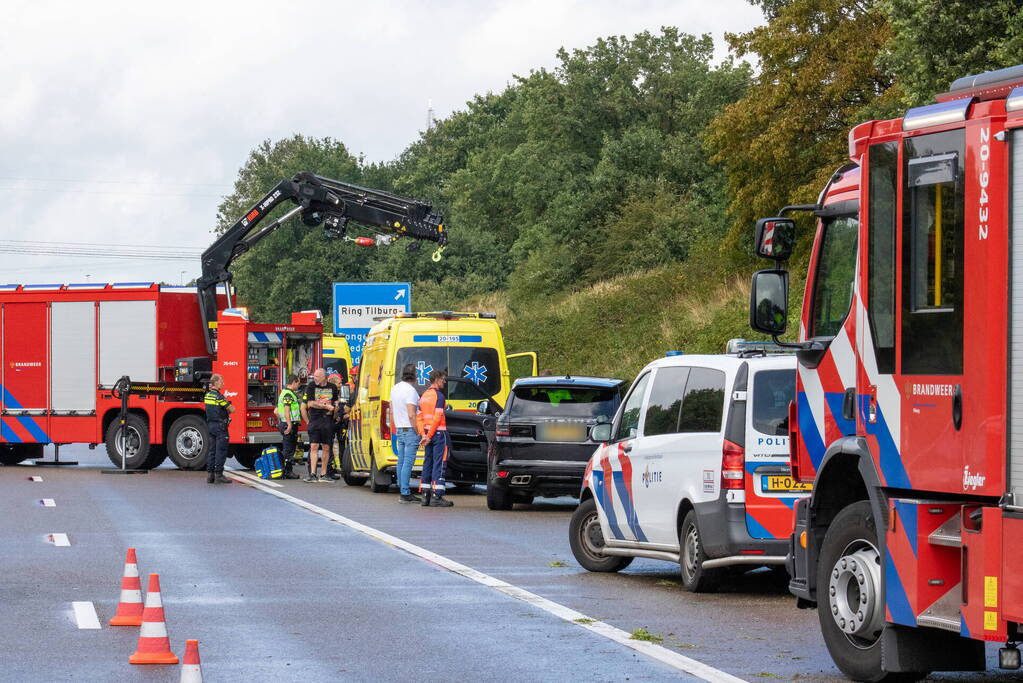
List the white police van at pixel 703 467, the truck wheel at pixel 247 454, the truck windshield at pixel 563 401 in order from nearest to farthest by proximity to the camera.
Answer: the white police van at pixel 703 467
the truck windshield at pixel 563 401
the truck wheel at pixel 247 454

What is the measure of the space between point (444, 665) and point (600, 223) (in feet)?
165

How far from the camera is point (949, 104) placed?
796cm

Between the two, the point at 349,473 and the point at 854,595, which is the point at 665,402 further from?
the point at 349,473

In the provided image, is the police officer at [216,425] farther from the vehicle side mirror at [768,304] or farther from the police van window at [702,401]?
the vehicle side mirror at [768,304]

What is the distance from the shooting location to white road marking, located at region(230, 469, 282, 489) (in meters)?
27.1

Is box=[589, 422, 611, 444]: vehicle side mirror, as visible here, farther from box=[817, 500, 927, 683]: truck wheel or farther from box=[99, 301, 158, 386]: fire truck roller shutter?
box=[99, 301, 158, 386]: fire truck roller shutter

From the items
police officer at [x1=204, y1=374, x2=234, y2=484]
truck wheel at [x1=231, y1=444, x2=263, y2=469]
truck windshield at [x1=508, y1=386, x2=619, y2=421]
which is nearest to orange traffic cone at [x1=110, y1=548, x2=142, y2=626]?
truck windshield at [x1=508, y1=386, x2=619, y2=421]

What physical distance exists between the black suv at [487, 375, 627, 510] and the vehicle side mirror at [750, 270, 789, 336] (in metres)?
11.3

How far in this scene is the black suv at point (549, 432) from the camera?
21.0 m

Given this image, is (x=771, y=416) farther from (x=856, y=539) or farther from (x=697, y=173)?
(x=697, y=173)

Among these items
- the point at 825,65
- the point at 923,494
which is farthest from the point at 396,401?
the point at 825,65

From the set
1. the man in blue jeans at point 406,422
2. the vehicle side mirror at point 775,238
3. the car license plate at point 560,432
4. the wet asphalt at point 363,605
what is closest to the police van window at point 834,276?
the vehicle side mirror at point 775,238

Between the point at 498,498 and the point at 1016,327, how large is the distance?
14686mm

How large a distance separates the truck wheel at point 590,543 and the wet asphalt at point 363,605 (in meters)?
0.24
